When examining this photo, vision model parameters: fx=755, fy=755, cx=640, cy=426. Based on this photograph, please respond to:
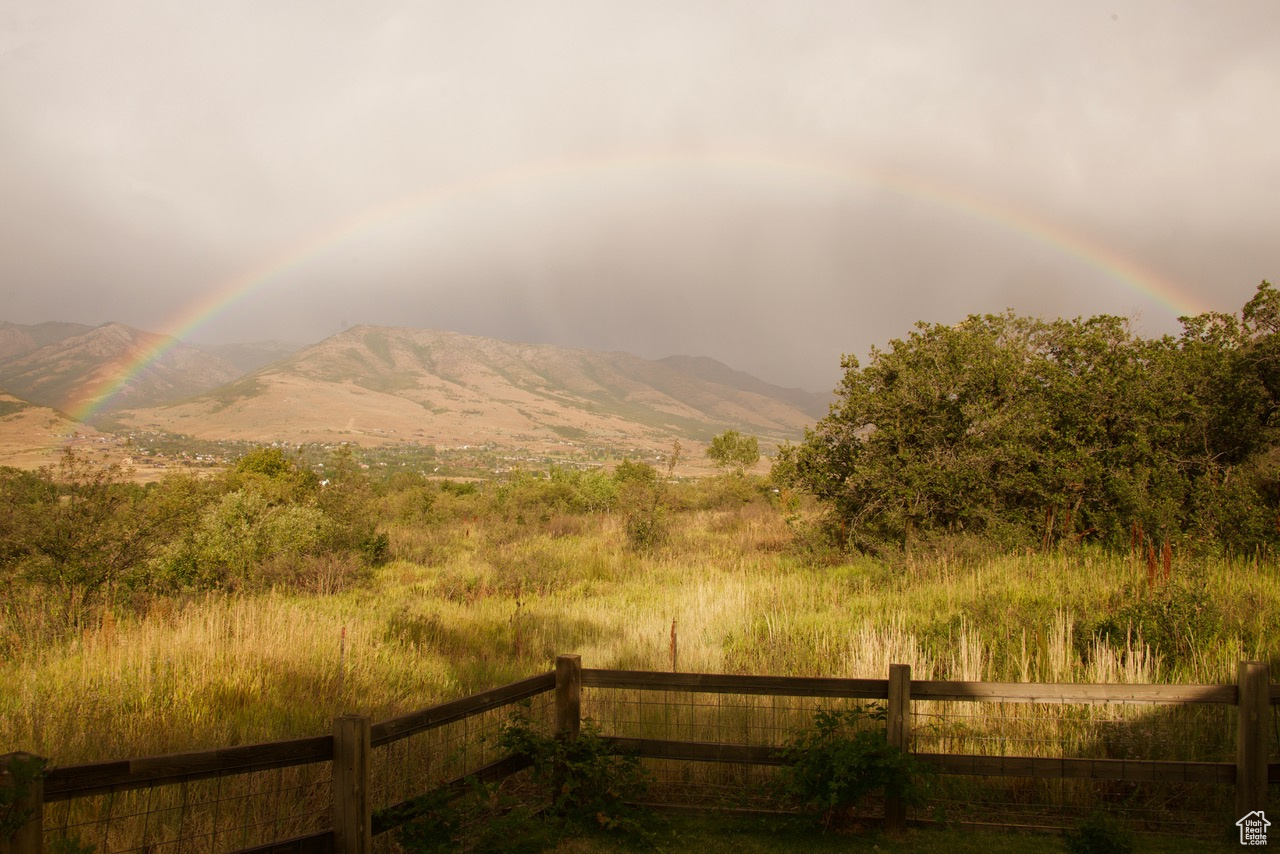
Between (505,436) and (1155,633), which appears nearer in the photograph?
(1155,633)

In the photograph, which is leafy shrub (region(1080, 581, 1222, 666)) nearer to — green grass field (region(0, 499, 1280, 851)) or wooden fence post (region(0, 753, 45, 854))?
green grass field (region(0, 499, 1280, 851))

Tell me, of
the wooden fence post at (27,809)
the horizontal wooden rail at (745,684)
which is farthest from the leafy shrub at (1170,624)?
the wooden fence post at (27,809)

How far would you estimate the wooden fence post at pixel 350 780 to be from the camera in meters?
4.17

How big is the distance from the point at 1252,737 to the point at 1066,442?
36.0 feet

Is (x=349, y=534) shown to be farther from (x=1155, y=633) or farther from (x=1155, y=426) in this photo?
(x=1155, y=426)

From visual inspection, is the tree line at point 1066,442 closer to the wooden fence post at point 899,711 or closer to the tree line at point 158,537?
the wooden fence post at point 899,711

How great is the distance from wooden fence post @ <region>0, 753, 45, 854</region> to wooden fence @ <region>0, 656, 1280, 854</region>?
0.65 metres

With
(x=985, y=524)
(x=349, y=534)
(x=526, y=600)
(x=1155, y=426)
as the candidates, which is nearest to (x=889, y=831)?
(x=526, y=600)

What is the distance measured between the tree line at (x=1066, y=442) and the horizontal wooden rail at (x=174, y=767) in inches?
508

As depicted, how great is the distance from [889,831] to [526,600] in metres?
10.1

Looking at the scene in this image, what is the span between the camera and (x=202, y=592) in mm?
13875

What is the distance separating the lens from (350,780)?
4.16 metres

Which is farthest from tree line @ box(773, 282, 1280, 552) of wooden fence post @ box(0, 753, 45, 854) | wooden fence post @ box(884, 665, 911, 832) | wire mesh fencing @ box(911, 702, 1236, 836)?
wooden fence post @ box(0, 753, 45, 854)

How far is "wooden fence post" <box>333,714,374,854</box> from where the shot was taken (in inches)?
164
